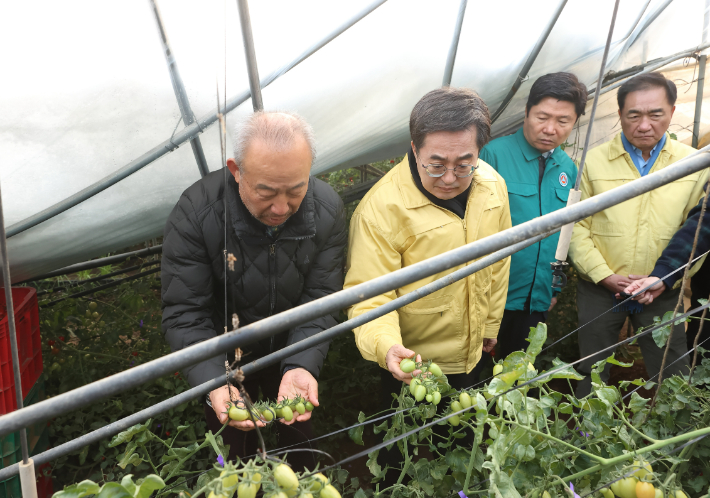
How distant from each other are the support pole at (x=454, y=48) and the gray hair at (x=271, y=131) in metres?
0.98

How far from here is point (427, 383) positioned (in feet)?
3.70

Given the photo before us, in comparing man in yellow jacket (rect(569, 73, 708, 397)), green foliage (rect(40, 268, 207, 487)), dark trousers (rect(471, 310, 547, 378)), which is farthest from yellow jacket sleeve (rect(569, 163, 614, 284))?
green foliage (rect(40, 268, 207, 487))

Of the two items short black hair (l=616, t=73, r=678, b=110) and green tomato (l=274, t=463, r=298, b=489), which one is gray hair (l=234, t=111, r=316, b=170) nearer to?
green tomato (l=274, t=463, r=298, b=489)

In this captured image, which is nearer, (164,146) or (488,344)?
(164,146)

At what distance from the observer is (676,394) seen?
1.12 meters

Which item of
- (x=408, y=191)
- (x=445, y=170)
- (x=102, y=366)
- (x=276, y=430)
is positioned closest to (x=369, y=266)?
(x=408, y=191)

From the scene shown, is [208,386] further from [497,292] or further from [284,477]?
[497,292]

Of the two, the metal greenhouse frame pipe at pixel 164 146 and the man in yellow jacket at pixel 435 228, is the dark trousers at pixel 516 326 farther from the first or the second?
the metal greenhouse frame pipe at pixel 164 146

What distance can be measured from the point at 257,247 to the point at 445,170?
0.64 metres

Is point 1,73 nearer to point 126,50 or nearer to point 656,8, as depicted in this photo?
point 126,50

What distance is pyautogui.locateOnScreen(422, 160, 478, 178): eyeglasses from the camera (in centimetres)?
163

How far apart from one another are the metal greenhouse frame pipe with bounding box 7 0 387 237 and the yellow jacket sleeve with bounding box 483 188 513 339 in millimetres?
830

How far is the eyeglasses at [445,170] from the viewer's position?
5.35ft

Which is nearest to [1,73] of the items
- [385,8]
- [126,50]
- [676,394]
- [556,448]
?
[126,50]
